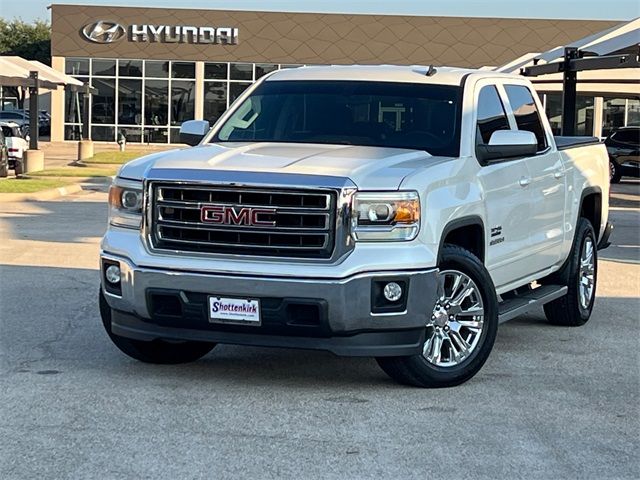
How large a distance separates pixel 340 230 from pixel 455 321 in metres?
1.15

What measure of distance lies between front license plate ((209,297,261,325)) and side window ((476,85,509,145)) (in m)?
2.20

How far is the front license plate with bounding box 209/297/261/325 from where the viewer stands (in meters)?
6.13

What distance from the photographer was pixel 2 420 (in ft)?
18.8

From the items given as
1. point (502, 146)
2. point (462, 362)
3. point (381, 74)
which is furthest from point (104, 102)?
point (462, 362)

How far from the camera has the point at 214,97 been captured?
52.0 m

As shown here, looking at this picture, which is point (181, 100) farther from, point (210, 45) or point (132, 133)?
point (210, 45)

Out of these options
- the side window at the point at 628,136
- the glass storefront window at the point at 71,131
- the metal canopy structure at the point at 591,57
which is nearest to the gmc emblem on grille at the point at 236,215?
the metal canopy structure at the point at 591,57

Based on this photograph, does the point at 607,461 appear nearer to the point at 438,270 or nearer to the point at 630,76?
the point at 438,270

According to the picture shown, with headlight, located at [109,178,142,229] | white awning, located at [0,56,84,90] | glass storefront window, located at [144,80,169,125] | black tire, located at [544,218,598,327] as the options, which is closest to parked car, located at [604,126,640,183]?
white awning, located at [0,56,84,90]

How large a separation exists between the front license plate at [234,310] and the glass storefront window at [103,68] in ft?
154

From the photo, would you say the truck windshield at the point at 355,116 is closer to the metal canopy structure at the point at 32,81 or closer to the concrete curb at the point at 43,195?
the concrete curb at the point at 43,195

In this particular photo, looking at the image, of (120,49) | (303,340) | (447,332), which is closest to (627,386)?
(447,332)

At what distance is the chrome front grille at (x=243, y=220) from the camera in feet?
20.1

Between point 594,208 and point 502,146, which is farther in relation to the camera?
point 594,208
